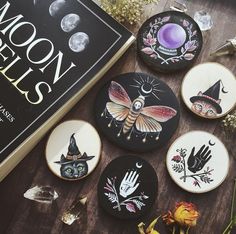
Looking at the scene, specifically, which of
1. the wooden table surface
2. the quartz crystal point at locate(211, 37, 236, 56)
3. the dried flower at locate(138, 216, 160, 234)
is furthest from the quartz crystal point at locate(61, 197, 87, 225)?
the quartz crystal point at locate(211, 37, 236, 56)

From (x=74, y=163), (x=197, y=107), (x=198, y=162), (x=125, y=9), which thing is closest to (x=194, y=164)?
(x=198, y=162)

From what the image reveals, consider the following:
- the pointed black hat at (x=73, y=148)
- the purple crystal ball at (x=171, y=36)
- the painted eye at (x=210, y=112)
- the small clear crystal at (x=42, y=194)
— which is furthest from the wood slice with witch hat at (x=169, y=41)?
the small clear crystal at (x=42, y=194)

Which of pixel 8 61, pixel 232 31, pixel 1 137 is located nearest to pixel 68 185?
pixel 1 137

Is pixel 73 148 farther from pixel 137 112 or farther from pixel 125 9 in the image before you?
pixel 125 9

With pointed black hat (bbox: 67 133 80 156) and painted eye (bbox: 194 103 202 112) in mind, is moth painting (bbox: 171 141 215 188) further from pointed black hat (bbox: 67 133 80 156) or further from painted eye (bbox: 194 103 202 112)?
pointed black hat (bbox: 67 133 80 156)

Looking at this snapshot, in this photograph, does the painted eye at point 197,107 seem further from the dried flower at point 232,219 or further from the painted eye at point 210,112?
the dried flower at point 232,219
